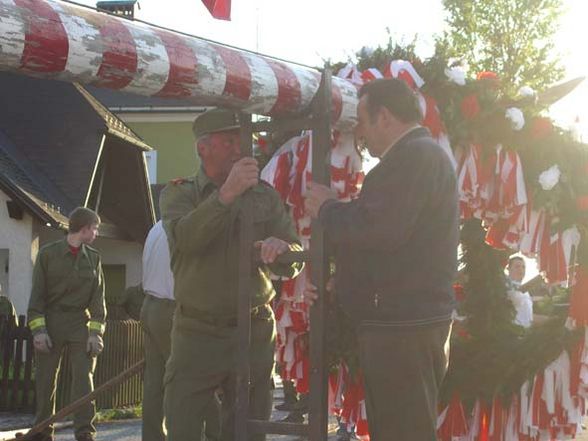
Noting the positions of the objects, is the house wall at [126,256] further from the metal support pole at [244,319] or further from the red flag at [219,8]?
the metal support pole at [244,319]

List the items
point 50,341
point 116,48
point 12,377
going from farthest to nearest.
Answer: point 12,377 → point 50,341 → point 116,48

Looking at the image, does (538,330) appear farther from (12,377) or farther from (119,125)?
(119,125)

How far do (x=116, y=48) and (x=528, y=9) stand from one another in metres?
37.6

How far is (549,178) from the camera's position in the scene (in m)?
7.20

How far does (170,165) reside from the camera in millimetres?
36719

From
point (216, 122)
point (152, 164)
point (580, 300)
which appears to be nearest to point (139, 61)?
point (216, 122)

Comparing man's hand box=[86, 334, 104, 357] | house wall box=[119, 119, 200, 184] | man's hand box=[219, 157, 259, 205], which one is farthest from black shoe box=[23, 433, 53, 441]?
house wall box=[119, 119, 200, 184]

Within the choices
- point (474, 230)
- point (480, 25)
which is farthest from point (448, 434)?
point (480, 25)

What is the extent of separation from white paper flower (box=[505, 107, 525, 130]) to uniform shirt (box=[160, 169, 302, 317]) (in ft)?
5.95

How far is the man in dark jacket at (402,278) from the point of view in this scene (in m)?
4.83

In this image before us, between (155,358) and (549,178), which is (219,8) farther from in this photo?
(155,358)

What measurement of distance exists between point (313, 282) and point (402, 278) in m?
0.65

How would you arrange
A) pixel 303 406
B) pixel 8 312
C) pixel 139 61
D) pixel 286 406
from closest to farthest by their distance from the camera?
pixel 139 61
pixel 303 406
pixel 286 406
pixel 8 312

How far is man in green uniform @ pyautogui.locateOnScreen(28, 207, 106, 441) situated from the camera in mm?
10047
